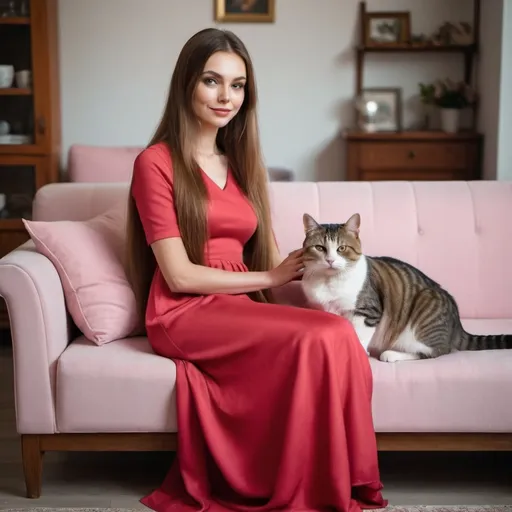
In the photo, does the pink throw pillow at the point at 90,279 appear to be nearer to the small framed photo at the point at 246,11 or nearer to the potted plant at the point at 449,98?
the small framed photo at the point at 246,11

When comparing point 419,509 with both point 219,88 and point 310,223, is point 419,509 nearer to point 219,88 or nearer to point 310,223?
point 310,223

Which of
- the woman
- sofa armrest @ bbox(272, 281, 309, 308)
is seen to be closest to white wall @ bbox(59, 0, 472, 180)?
sofa armrest @ bbox(272, 281, 309, 308)

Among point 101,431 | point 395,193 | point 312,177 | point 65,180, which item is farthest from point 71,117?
point 101,431

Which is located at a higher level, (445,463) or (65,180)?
(65,180)

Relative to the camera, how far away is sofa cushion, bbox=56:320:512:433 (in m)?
2.14

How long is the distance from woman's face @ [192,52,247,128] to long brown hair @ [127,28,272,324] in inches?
0.7

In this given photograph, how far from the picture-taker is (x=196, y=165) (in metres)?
2.28

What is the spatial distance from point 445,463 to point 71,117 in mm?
2978

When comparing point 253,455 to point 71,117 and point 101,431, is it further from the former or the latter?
point 71,117

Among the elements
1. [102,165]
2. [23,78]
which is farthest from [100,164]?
[23,78]

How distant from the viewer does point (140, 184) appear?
7.27 ft

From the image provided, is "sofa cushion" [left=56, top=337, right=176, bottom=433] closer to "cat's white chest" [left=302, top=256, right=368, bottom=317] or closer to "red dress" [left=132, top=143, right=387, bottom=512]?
"red dress" [left=132, top=143, right=387, bottom=512]

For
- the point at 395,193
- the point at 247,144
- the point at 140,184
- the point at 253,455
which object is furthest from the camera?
the point at 395,193

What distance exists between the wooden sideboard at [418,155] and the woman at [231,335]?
2021mm
